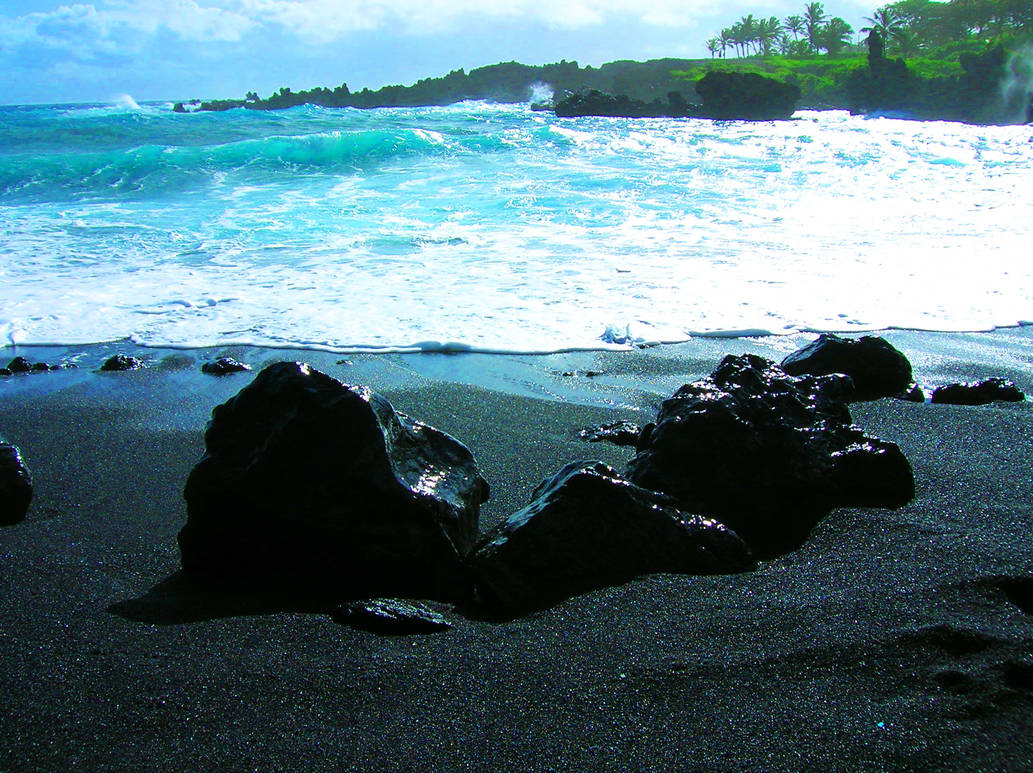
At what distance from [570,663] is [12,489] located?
7.64 feet

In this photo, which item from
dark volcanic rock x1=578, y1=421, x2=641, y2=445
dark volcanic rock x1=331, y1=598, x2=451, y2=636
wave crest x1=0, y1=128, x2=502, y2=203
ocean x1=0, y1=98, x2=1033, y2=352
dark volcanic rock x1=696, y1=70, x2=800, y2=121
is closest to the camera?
dark volcanic rock x1=331, y1=598, x2=451, y2=636

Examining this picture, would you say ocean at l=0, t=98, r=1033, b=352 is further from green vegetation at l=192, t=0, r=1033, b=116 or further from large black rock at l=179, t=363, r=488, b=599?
green vegetation at l=192, t=0, r=1033, b=116

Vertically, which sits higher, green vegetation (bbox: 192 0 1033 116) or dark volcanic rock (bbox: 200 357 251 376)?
green vegetation (bbox: 192 0 1033 116)

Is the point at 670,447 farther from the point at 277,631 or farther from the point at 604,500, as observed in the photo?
the point at 277,631

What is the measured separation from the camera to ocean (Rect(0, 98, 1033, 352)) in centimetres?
595

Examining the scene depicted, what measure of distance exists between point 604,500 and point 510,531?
31 cm

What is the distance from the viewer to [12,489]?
306cm

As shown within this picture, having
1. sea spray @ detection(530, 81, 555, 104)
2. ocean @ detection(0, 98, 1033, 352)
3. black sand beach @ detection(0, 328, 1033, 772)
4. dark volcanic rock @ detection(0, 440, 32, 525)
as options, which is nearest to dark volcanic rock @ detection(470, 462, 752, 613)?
black sand beach @ detection(0, 328, 1033, 772)

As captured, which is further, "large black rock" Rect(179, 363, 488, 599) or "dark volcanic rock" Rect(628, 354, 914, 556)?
"dark volcanic rock" Rect(628, 354, 914, 556)

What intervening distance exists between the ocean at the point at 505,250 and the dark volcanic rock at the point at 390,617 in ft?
10.3

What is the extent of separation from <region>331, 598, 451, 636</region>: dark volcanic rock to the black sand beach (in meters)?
0.04

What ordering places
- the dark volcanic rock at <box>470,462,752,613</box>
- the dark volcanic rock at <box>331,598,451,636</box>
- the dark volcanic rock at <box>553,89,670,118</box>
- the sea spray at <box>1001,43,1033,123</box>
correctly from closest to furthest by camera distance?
the dark volcanic rock at <box>331,598,451,636</box>, the dark volcanic rock at <box>470,462,752,613</box>, the sea spray at <box>1001,43,1033,123</box>, the dark volcanic rock at <box>553,89,670,118</box>

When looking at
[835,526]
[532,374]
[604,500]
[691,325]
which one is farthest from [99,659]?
[691,325]

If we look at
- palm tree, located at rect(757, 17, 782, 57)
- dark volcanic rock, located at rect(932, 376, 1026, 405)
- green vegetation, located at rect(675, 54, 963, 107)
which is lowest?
dark volcanic rock, located at rect(932, 376, 1026, 405)
